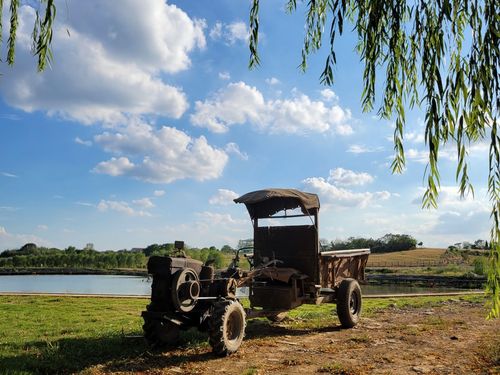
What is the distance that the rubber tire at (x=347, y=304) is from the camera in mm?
10766

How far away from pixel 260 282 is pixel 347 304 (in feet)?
7.80

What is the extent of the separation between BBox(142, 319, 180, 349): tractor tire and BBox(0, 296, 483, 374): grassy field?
0.61 feet

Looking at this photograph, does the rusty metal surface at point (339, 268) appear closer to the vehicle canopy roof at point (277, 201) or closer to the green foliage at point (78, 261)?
the vehicle canopy roof at point (277, 201)

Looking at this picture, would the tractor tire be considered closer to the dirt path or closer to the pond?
the dirt path

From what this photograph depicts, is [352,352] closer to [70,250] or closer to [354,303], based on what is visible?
[354,303]

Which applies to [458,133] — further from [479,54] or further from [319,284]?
[319,284]

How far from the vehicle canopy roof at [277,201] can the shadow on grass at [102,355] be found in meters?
3.16

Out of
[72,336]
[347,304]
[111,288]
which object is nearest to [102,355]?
[72,336]

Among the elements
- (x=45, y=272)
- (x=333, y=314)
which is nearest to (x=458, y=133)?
(x=333, y=314)

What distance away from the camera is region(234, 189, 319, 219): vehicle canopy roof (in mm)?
10359

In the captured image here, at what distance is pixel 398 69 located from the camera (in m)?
5.19

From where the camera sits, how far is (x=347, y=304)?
1084cm

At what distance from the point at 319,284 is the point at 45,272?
90.4 m

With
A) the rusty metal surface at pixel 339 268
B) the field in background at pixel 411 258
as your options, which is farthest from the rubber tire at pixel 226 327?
the field in background at pixel 411 258
